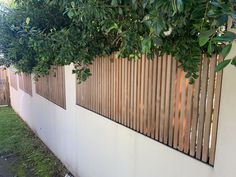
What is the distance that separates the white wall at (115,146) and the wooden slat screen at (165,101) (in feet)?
0.28

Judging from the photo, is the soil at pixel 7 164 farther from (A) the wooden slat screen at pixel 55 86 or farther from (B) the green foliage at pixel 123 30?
(B) the green foliage at pixel 123 30

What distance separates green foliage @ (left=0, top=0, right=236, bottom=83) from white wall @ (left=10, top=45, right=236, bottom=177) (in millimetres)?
444

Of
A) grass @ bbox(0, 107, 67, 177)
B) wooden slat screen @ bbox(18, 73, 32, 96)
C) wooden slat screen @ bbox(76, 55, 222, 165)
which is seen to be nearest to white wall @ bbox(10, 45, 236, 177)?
wooden slat screen @ bbox(76, 55, 222, 165)

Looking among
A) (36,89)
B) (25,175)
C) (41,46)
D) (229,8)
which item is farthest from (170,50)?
(36,89)

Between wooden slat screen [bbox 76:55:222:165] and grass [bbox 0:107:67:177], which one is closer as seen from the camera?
wooden slat screen [bbox 76:55:222:165]

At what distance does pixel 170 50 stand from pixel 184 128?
71 centimetres

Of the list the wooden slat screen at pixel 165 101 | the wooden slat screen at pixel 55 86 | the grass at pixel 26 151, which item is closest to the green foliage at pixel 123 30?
the wooden slat screen at pixel 165 101

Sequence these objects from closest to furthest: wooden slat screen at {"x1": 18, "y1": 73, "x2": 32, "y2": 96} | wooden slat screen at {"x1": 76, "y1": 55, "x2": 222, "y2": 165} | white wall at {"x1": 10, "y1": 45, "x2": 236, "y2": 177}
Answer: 1. white wall at {"x1": 10, "y1": 45, "x2": 236, "y2": 177}
2. wooden slat screen at {"x1": 76, "y1": 55, "x2": 222, "y2": 165}
3. wooden slat screen at {"x1": 18, "y1": 73, "x2": 32, "y2": 96}

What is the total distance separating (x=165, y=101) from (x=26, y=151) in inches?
189

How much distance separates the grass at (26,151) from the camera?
5184 millimetres

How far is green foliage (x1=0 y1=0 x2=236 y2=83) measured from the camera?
1129 millimetres

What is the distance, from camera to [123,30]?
2.11 meters

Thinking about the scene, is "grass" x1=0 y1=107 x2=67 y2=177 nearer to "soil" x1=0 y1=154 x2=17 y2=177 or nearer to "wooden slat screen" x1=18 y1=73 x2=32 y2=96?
"soil" x1=0 y1=154 x2=17 y2=177

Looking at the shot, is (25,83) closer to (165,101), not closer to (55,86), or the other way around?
(55,86)
